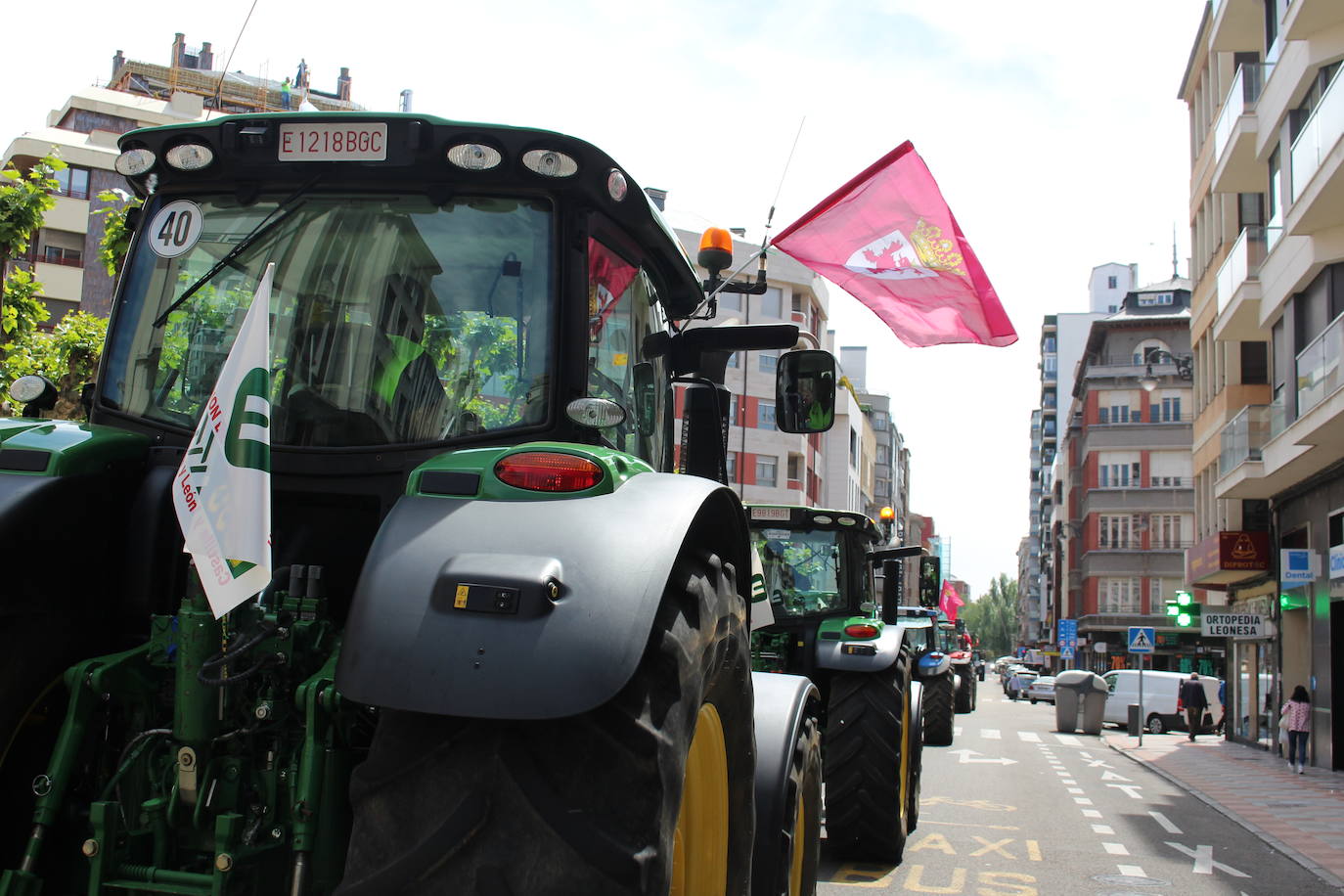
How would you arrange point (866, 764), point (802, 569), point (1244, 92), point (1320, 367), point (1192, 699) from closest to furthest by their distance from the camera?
point (866, 764), point (802, 569), point (1320, 367), point (1244, 92), point (1192, 699)

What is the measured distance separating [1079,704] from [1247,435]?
7.85 meters

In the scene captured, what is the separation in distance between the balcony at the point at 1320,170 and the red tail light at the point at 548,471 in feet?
56.2

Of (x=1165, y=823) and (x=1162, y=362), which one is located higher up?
(x=1162, y=362)

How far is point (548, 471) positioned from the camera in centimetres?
273

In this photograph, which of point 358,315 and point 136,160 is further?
point 136,160

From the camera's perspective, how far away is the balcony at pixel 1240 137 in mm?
24375

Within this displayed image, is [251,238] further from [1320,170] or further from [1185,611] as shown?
[1185,611]

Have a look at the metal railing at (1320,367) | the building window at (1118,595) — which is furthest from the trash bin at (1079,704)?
the building window at (1118,595)

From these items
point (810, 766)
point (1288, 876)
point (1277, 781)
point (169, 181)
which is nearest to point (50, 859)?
point (169, 181)

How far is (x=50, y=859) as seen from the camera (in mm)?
2742

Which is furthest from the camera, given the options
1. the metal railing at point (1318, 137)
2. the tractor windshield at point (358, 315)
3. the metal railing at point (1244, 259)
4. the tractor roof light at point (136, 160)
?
the metal railing at point (1244, 259)

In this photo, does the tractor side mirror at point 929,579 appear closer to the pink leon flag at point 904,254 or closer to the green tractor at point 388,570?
the pink leon flag at point 904,254

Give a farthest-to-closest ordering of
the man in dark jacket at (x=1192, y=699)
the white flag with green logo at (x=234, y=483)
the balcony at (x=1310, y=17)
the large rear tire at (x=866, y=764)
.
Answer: the man in dark jacket at (x=1192, y=699) < the balcony at (x=1310, y=17) < the large rear tire at (x=866, y=764) < the white flag with green logo at (x=234, y=483)

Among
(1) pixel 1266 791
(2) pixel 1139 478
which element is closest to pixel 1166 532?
(2) pixel 1139 478
